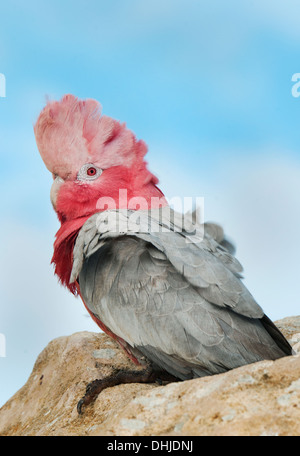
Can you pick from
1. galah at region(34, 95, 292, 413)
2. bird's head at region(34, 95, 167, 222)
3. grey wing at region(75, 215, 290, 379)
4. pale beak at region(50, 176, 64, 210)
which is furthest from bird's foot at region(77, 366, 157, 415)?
pale beak at region(50, 176, 64, 210)

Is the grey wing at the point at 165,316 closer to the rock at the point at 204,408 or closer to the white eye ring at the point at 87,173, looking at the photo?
the rock at the point at 204,408

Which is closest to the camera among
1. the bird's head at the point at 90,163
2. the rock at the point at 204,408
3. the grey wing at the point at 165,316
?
the rock at the point at 204,408

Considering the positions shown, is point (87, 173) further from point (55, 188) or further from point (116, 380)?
point (116, 380)

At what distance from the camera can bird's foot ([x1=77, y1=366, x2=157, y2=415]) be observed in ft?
10.7

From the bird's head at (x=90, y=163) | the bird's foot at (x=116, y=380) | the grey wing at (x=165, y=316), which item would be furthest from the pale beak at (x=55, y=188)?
the bird's foot at (x=116, y=380)

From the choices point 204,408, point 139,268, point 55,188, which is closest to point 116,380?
point 139,268

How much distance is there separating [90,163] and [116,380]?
171 cm

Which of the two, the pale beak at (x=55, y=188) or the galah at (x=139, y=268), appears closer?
the galah at (x=139, y=268)

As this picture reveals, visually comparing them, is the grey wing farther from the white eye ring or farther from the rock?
the white eye ring

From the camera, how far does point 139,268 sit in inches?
129

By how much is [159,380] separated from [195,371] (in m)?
0.43

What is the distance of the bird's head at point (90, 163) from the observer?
3.97 metres
